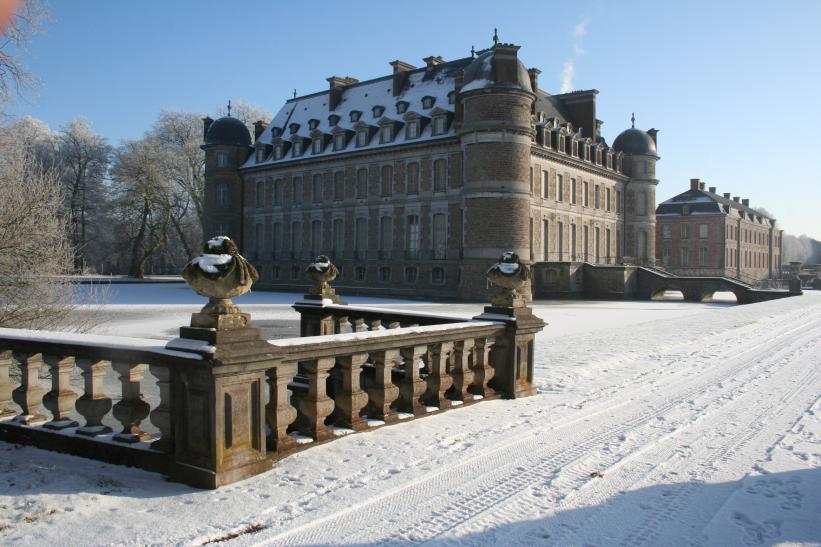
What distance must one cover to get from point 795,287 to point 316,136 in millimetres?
32926

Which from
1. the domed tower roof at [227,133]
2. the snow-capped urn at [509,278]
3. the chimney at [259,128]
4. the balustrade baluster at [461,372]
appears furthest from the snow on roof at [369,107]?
the balustrade baluster at [461,372]

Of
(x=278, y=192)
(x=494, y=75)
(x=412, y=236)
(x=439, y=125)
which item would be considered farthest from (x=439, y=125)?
(x=278, y=192)

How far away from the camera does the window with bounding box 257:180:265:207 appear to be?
161 feet

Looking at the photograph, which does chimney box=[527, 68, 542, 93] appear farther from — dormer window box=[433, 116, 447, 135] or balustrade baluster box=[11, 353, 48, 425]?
balustrade baluster box=[11, 353, 48, 425]

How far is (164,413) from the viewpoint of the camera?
499cm

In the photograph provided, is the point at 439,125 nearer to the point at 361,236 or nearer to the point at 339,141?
the point at 339,141

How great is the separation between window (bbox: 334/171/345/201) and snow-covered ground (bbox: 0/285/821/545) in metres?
36.7

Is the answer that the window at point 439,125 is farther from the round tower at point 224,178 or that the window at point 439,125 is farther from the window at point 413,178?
the round tower at point 224,178

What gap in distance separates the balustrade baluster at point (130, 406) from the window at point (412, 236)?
3422cm

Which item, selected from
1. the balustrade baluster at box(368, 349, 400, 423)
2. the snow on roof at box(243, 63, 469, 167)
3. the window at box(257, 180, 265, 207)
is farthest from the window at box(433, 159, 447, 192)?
the balustrade baluster at box(368, 349, 400, 423)

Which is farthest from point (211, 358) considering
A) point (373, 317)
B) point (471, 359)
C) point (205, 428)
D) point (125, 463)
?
point (373, 317)

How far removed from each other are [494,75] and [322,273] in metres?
27.5

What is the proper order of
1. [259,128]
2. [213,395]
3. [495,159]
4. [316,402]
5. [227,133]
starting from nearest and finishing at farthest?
[213,395] < [316,402] < [495,159] < [227,133] < [259,128]

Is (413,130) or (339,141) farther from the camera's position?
(339,141)
